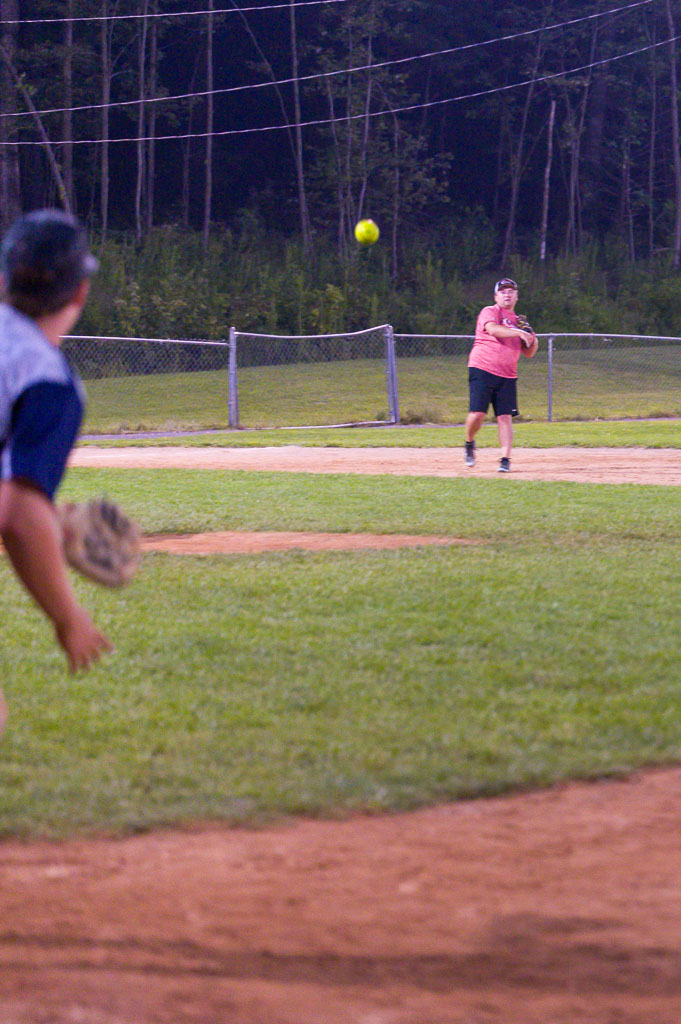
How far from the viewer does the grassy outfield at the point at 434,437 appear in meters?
16.1

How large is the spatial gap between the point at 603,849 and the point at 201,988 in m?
1.27

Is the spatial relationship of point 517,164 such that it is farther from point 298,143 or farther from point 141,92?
point 141,92

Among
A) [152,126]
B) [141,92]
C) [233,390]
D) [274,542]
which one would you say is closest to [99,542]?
[274,542]

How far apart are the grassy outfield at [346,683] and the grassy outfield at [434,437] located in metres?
7.78

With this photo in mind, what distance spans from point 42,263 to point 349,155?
4332cm

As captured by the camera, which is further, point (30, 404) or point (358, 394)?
point (358, 394)

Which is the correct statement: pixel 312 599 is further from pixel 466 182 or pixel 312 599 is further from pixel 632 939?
pixel 466 182

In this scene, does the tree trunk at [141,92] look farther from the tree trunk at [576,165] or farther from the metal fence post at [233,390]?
the metal fence post at [233,390]

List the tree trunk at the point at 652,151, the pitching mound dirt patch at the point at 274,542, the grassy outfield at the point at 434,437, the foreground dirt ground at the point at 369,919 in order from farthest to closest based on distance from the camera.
→ the tree trunk at the point at 652,151, the grassy outfield at the point at 434,437, the pitching mound dirt patch at the point at 274,542, the foreground dirt ground at the point at 369,919

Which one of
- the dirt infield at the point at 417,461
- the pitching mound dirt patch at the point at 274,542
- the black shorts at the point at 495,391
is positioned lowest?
the pitching mound dirt patch at the point at 274,542

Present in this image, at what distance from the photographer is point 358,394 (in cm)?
2597

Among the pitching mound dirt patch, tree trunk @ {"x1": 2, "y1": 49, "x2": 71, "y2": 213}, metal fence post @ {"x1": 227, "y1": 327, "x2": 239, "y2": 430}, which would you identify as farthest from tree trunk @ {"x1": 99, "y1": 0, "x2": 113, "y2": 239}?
the pitching mound dirt patch

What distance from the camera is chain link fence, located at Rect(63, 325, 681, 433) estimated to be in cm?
2212

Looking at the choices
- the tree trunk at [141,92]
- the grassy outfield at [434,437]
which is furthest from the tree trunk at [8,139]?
the grassy outfield at [434,437]
